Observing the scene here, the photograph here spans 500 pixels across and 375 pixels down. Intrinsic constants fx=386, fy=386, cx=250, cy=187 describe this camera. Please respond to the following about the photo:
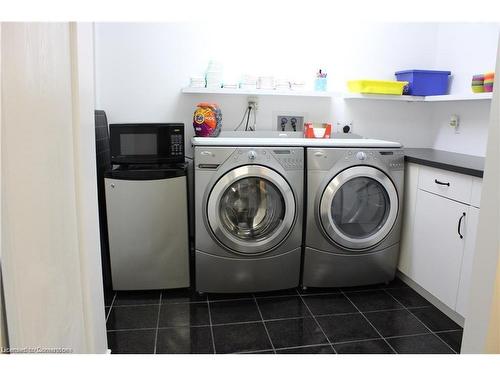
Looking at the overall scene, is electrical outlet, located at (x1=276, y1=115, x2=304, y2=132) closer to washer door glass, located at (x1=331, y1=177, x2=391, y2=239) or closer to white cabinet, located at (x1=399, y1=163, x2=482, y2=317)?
washer door glass, located at (x1=331, y1=177, x2=391, y2=239)

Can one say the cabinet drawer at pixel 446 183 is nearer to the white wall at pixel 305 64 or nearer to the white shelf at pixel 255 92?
the white wall at pixel 305 64

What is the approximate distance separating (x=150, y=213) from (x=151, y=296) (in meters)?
0.55

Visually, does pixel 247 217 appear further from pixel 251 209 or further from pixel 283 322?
pixel 283 322

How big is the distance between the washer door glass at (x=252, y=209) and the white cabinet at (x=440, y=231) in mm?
880

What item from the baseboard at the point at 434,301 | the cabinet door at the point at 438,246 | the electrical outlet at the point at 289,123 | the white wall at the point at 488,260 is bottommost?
the baseboard at the point at 434,301

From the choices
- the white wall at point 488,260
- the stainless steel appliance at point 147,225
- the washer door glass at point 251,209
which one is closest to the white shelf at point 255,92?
the stainless steel appliance at point 147,225

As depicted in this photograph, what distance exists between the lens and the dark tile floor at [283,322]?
1.97 meters

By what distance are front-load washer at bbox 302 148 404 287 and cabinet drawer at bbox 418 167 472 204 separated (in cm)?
17

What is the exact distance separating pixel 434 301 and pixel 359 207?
2.41 ft

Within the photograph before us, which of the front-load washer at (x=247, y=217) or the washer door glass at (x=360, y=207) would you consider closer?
the front-load washer at (x=247, y=217)

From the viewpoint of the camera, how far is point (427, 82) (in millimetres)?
2975

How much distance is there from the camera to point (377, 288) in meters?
2.66

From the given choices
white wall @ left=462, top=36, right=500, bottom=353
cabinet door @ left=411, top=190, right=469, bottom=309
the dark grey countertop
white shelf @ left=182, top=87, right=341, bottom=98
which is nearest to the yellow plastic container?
white shelf @ left=182, top=87, right=341, bottom=98

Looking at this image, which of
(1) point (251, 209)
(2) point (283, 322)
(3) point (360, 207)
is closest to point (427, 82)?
(3) point (360, 207)
